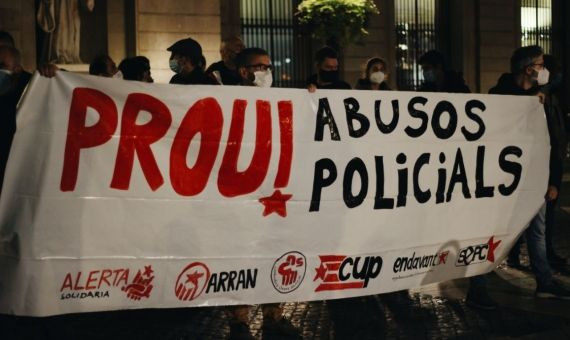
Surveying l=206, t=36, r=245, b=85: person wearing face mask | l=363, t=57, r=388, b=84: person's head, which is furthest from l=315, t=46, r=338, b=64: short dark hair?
l=363, t=57, r=388, b=84: person's head

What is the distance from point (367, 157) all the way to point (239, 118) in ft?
3.07

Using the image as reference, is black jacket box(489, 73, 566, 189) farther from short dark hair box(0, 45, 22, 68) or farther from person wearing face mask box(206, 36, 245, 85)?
short dark hair box(0, 45, 22, 68)

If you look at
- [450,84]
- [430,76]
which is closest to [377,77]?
[430,76]

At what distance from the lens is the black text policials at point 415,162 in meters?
5.60

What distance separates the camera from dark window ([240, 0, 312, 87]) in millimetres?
19453

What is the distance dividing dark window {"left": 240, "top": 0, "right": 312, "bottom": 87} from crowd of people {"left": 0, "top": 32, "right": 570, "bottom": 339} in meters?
10.6

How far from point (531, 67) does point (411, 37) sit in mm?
14366

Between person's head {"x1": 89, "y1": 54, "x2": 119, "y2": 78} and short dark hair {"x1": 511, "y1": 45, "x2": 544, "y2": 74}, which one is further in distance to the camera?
person's head {"x1": 89, "y1": 54, "x2": 119, "y2": 78}

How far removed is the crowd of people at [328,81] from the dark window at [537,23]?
1434cm

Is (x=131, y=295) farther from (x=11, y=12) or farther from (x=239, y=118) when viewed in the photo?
(x=11, y=12)

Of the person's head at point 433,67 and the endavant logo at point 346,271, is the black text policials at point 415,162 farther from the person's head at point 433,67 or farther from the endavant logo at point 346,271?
the person's head at point 433,67

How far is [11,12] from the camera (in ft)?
49.6

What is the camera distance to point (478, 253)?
6.26 meters

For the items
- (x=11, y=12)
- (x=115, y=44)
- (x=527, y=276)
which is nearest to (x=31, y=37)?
(x=11, y=12)
